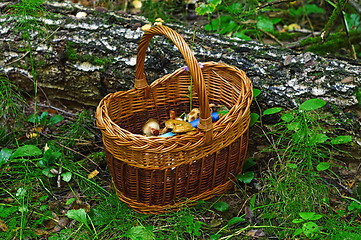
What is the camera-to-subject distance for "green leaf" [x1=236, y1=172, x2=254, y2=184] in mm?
1777

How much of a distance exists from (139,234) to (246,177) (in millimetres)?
633

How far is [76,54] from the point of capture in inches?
89.0

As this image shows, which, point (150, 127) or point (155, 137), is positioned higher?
point (155, 137)

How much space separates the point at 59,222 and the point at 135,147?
2.06 ft

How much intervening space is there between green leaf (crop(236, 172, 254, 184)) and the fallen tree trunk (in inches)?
15.8

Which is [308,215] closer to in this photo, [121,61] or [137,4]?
[121,61]

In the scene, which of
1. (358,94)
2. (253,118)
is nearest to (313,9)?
(358,94)

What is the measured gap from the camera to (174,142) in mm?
1460

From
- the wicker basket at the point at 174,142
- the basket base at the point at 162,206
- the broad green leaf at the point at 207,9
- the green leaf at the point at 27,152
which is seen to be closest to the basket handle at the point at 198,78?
the wicker basket at the point at 174,142

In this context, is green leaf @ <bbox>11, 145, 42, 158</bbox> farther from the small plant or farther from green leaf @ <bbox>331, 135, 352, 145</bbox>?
green leaf @ <bbox>331, 135, 352, 145</bbox>

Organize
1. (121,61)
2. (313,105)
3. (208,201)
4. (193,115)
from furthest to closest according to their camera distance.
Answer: (121,61), (193,115), (208,201), (313,105)

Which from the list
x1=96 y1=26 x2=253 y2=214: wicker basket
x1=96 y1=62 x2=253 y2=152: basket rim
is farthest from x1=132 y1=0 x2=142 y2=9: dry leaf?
x1=96 y1=62 x2=253 y2=152: basket rim

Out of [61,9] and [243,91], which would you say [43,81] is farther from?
[243,91]

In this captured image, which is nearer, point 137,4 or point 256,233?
point 256,233
